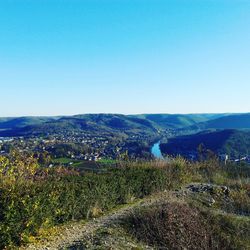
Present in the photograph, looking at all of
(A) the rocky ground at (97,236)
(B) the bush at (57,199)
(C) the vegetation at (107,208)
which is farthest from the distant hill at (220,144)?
(A) the rocky ground at (97,236)

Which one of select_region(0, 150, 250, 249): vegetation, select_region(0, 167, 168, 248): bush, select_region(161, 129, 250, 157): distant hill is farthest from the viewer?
select_region(161, 129, 250, 157): distant hill

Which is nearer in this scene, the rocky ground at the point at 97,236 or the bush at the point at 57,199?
the bush at the point at 57,199

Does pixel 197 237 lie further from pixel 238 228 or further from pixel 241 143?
pixel 241 143

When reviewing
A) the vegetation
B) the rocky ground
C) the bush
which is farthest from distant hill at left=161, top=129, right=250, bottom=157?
the rocky ground

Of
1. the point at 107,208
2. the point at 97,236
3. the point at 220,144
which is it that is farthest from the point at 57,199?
the point at 220,144

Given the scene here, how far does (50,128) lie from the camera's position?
168 metres

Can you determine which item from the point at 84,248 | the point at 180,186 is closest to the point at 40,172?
the point at 84,248

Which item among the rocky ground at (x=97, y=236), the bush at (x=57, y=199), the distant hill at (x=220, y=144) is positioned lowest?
the distant hill at (x=220, y=144)

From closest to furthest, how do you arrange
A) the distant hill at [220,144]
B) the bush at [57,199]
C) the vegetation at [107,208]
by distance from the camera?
the bush at [57,199]
the vegetation at [107,208]
the distant hill at [220,144]

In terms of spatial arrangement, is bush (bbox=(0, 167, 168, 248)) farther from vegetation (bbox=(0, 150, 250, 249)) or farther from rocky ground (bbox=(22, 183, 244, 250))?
rocky ground (bbox=(22, 183, 244, 250))

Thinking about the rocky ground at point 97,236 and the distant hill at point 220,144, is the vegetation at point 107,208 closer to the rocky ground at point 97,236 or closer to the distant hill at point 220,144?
the rocky ground at point 97,236

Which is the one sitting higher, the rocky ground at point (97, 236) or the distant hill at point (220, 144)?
the rocky ground at point (97, 236)

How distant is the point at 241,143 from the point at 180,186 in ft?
219

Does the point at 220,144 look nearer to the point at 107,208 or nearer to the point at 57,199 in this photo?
the point at 107,208
